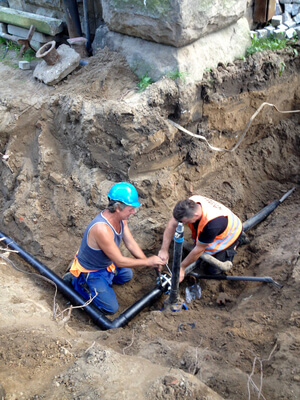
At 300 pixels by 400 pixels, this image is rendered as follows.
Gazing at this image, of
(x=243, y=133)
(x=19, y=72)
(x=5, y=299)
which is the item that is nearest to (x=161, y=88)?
(x=243, y=133)

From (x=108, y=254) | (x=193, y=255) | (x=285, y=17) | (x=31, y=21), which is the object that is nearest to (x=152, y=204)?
(x=193, y=255)

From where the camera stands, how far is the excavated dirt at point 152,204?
2.55 m

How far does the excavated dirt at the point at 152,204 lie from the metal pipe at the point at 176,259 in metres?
0.20

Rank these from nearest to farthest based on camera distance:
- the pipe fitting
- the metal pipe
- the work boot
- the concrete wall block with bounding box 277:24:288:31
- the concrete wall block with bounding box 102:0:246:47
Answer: the metal pipe, the concrete wall block with bounding box 102:0:246:47, the work boot, the pipe fitting, the concrete wall block with bounding box 277:24:288:31

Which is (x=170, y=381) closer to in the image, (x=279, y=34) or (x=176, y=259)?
(x=176, y=259)

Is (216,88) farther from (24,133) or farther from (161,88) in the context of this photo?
(24,133)

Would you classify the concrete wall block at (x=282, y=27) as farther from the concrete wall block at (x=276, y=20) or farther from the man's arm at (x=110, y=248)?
the man's arm at (x=110, y=248)

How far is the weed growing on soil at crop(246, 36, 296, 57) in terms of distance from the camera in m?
5.00

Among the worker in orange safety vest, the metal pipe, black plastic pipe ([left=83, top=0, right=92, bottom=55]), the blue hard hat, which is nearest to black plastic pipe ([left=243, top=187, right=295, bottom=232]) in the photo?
the worker in orange safety vest

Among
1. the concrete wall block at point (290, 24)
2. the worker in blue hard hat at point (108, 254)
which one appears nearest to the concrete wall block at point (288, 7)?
the concrete wall block at point (290, 24)

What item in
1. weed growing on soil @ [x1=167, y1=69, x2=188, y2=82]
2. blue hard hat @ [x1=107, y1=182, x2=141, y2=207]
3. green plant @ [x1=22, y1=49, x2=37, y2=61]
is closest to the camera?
blue hard hat @ [x1=107, y1=182, x2=141, y2=207]

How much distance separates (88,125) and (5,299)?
89.2 inches

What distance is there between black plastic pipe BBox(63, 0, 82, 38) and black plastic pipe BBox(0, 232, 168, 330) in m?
3.43

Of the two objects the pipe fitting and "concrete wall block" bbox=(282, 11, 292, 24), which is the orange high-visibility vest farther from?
"concrete wall block" bbox=(282, 11, 292, 24)
